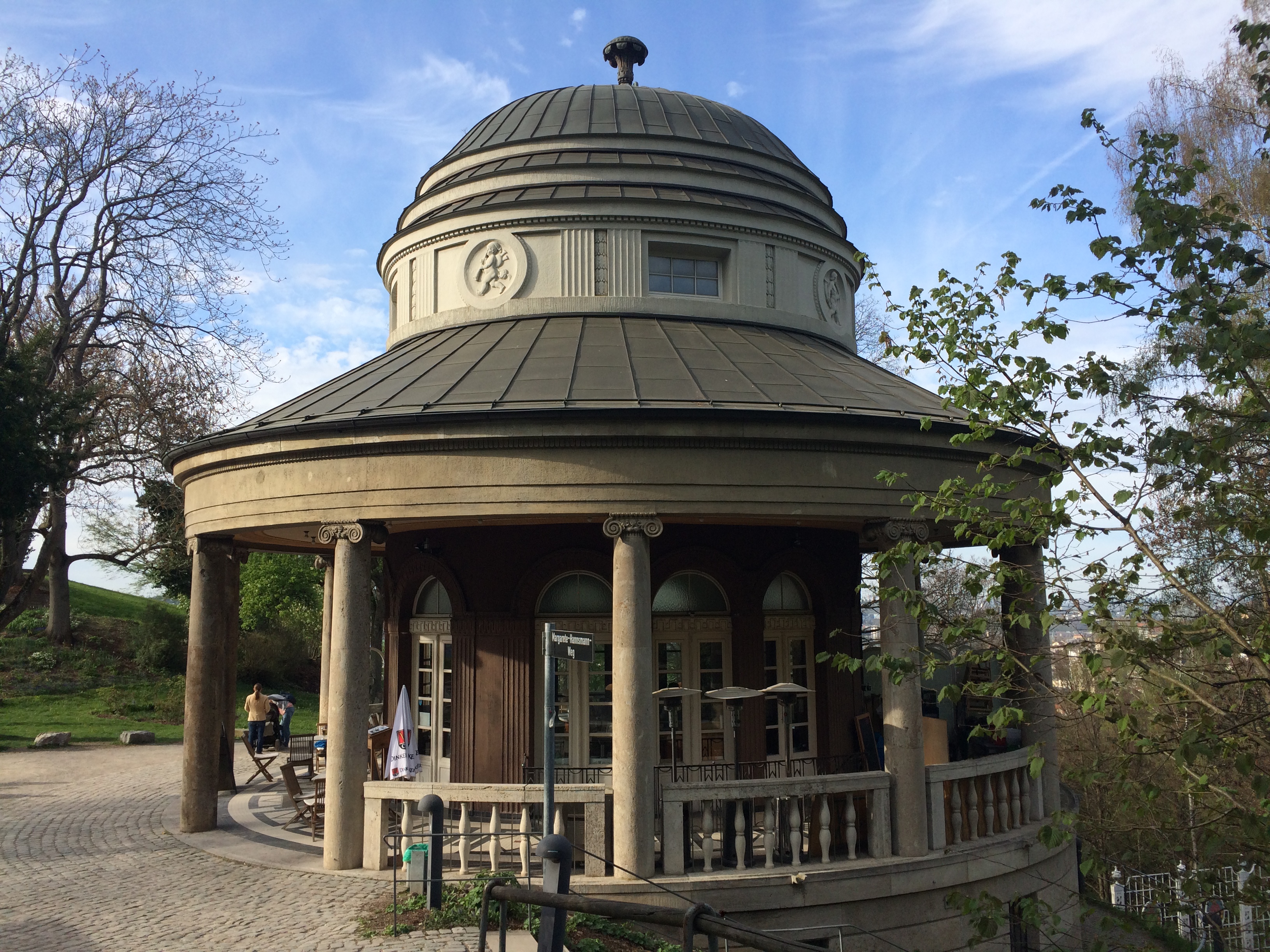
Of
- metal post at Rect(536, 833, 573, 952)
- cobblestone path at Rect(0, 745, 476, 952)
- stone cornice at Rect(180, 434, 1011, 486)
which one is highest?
stone cornice at Rect(180, 434, 1011, 486)

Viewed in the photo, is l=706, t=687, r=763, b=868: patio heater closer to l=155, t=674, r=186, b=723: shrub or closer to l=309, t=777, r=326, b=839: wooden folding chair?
l=309, t=777, r=326, b=839: wooden folding chair

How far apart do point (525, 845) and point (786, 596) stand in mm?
5780

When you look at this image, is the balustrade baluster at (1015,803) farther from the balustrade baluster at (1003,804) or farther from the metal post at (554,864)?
the metal post at (554,864)

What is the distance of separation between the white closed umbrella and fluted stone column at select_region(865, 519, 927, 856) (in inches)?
222

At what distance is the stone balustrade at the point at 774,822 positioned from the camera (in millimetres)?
9953

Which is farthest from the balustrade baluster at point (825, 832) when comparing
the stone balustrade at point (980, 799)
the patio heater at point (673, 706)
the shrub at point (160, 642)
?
the shrub at point (160, 642)

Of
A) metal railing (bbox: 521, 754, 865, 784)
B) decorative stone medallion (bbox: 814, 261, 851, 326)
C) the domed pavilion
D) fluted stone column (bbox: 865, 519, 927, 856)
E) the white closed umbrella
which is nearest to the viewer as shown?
the domed pavilion

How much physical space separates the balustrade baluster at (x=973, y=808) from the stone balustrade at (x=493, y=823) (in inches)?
169

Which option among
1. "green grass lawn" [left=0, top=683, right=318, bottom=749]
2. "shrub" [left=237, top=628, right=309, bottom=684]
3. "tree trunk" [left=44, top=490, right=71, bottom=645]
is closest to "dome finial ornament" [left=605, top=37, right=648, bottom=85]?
"green grass lawn" [left=0, top=683, right=318, bottom=749]

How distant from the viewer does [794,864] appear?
10164mm

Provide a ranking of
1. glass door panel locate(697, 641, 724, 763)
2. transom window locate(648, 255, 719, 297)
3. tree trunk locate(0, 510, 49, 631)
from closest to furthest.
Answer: glass door panel locate(697, 641, 724, 763), transom window locate(648, 255, 719, 297), tree trunk locate(0, 510, 49, 631)

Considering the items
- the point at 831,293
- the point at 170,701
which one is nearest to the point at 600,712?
the point at 831,293

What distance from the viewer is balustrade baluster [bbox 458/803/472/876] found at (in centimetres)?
975

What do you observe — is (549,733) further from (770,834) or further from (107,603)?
(107,603)
